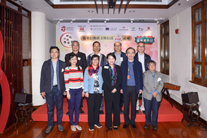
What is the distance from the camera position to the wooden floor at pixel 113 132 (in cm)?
300

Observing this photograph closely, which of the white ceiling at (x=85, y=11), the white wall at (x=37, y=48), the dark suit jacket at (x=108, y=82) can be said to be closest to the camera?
the dark suit jacket at (x=108, y=82)

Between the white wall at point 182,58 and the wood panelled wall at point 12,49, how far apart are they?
4554 millimetres

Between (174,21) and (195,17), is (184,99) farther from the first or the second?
(174,21)

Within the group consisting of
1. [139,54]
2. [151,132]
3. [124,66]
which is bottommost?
[151,132]

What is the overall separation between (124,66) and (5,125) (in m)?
2.76

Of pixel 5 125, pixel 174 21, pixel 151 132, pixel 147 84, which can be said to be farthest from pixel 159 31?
pixel 5 125

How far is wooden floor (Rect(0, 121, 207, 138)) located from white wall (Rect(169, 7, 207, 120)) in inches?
32.5

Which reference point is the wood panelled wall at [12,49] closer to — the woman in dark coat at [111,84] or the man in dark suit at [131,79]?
the woman in dark coat at [111,84]

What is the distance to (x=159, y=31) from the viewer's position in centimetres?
671

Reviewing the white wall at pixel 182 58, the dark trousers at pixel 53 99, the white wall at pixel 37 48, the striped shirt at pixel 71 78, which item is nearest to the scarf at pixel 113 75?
the striped shirt at pixel 71 78

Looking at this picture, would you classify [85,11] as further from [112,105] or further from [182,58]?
[182,58]

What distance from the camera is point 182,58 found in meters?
4.84

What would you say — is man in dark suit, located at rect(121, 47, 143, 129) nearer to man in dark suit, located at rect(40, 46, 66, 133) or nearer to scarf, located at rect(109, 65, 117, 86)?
scarf, located at rect(109, 65, 117, 86)

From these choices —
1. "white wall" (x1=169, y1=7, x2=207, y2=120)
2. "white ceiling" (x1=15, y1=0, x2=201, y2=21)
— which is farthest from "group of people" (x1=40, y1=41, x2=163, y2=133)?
"white ceiling" (x1=15, y1=0, x2=201, y2=21)
